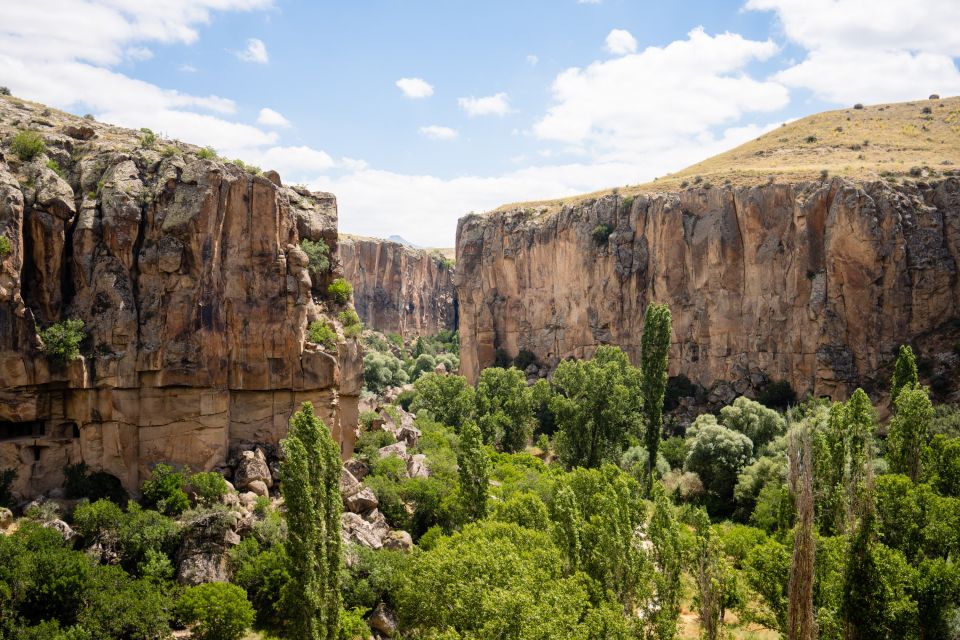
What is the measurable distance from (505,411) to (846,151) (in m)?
51.9

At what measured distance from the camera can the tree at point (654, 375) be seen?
165ft

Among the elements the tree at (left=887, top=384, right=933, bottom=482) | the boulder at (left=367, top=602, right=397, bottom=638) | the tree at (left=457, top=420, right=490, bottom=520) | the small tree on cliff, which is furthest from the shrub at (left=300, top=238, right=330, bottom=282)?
the tree at (left=887, top=384, right=933, bottom=482)

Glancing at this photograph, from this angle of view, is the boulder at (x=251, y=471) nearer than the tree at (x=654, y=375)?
Yes

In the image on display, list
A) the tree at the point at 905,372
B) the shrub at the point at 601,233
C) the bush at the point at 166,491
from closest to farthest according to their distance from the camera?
the bush at the point at 166,491, the tree at the point at 905,372, the shrub at the point at 601,233

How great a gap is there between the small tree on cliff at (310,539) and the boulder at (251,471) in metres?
8.38

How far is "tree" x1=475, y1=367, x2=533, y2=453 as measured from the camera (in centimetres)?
5680

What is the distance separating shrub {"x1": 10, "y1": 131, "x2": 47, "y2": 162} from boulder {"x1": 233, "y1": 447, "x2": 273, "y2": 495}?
17.1 meters

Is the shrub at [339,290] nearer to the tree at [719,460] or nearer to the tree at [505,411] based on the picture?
the tree at [505,411]

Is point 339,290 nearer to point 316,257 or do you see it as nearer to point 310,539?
point 316,257

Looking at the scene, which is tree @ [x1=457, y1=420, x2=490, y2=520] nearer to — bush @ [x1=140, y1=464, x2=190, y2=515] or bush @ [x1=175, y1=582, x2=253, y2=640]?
bush @ [x1=175, y1=582, x2=253, y2=640]

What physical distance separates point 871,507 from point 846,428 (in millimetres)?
12976

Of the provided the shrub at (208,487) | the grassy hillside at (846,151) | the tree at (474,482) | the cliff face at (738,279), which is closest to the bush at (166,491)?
the shrub at (208,487)

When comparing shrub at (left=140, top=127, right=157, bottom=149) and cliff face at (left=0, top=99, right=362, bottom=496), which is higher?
shrub at (left=140, top=127, right=157, bottom=149)

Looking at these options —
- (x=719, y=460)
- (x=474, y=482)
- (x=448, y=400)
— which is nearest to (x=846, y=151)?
(x=719, y=460)
